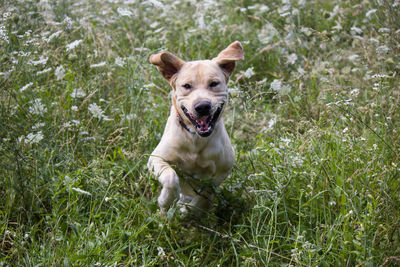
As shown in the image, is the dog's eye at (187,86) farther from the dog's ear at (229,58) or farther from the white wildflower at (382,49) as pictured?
the white wildflower at (382,49)

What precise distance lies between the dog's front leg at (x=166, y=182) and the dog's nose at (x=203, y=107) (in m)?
0.50

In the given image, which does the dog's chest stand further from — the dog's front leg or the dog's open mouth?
the dog's open mouth

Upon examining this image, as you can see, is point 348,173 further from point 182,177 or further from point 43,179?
point 43,179

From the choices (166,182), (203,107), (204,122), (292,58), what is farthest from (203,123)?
(292,58)

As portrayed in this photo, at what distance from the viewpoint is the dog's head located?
345cm

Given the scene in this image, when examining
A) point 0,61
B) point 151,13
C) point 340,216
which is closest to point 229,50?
point 340,216

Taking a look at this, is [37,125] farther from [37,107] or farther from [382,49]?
[382,49]

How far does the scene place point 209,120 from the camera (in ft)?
11.5

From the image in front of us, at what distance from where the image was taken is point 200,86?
360cm

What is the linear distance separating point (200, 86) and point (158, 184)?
84 centimetres

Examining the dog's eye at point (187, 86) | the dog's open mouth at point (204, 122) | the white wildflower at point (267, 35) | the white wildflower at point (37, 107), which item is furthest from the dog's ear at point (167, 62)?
the white wildflower at point (267, 35)

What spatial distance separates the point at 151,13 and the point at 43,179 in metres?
4.32

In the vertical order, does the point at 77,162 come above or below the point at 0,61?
below

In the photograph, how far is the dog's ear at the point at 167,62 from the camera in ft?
12.3
